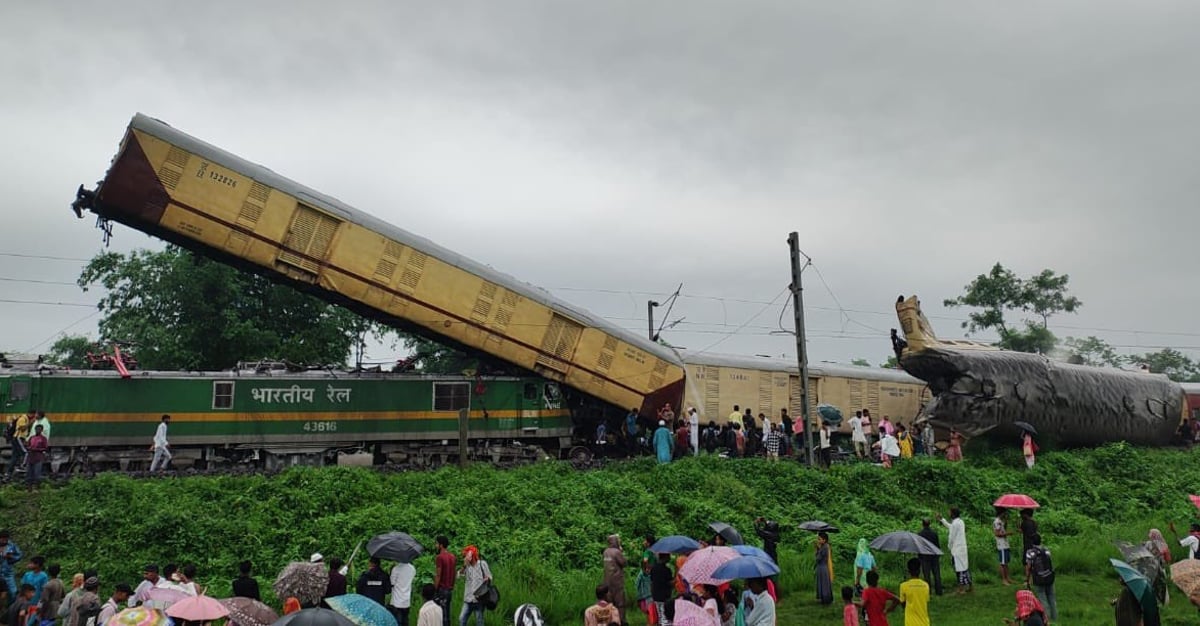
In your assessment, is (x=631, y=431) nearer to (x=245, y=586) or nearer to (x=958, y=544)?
(x=958, y=544)

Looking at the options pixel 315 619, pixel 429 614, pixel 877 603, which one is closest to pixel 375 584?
pixel 429 614

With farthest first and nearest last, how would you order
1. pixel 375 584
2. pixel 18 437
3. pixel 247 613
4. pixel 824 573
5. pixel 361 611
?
1. pixel 18 437
2. pixel 824 573
3. pixel 375 584
4. pixel 247 613
5. pixel 361 611

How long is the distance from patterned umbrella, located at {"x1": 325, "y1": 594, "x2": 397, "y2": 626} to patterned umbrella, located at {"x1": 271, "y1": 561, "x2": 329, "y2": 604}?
1597 millimetres

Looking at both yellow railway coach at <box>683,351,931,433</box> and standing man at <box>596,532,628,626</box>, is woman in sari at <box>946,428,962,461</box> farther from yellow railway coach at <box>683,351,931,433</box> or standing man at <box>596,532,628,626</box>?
standing man at <box>596,532,628,626</box>

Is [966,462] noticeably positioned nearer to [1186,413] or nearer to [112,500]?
[1186,413]

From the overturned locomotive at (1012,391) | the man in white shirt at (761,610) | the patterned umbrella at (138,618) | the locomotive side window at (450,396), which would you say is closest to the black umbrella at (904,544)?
the man in white shirt at (761,610)

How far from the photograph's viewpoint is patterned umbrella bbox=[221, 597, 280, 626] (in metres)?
7.26

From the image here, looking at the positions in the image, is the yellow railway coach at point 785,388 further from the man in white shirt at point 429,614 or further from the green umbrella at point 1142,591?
the green umbrella at point 1142,591

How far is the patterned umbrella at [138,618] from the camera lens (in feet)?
21.5

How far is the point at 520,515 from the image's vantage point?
573 inches

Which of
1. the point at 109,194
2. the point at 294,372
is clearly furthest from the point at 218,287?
the point at 109,194

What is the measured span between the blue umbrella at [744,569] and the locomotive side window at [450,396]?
14.7 metres

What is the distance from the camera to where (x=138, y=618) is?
659 cm

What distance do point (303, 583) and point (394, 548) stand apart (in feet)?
3.47
